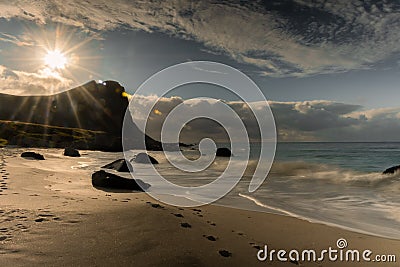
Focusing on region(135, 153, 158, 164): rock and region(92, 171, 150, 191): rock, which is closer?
region(92, 171, 150, 191): rock

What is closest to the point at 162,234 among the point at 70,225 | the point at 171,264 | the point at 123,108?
the point at 171,264

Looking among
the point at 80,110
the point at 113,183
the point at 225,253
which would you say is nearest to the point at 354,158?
the point at 113,183

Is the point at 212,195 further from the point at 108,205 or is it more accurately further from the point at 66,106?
the point at 66,106

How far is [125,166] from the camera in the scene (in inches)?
752

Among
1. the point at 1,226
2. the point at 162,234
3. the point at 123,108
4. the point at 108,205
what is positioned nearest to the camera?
the point at 1,226

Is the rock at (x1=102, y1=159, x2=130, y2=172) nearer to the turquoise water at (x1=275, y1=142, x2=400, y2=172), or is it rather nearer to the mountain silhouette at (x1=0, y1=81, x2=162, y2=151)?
the turquoise water at (x1=275, y1=142, x2=400, y2=172)

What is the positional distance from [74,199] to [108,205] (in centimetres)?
137

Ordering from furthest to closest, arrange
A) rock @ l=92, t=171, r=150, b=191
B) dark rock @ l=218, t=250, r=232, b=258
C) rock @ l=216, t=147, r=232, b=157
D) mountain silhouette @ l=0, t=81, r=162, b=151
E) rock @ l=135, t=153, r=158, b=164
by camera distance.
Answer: mountain silhouette @ l=0, t=81, r=162, b=151 → rock @ l=216, t=147, r=232, b=157 → rock @ l=135, t=153, r=158, b=164 → rock @ l=92, t=171, r=150, b=191 → dark rock @ l=218, t=250, r=232, b=258

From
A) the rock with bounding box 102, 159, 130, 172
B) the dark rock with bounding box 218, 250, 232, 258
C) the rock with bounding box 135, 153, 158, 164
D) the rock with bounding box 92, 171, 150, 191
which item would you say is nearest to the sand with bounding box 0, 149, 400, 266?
the dark rock with bounding box 218, 250, 232, 258

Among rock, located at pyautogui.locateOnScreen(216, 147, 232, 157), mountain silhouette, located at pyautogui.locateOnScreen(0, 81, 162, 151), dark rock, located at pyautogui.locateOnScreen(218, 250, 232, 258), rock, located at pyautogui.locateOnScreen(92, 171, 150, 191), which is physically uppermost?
mountain silhouette, located at pyautogui.locateOnScreen(0, 81, 162, 151)

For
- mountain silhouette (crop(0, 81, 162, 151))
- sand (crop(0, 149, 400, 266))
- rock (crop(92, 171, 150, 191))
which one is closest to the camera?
sand (crop(0, 149, 400, 266))

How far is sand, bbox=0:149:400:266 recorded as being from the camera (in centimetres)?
419

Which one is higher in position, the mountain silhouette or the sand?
the mountain silhouette

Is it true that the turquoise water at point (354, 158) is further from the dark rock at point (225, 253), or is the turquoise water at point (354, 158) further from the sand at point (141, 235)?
the dark rock at point (225, 253)
